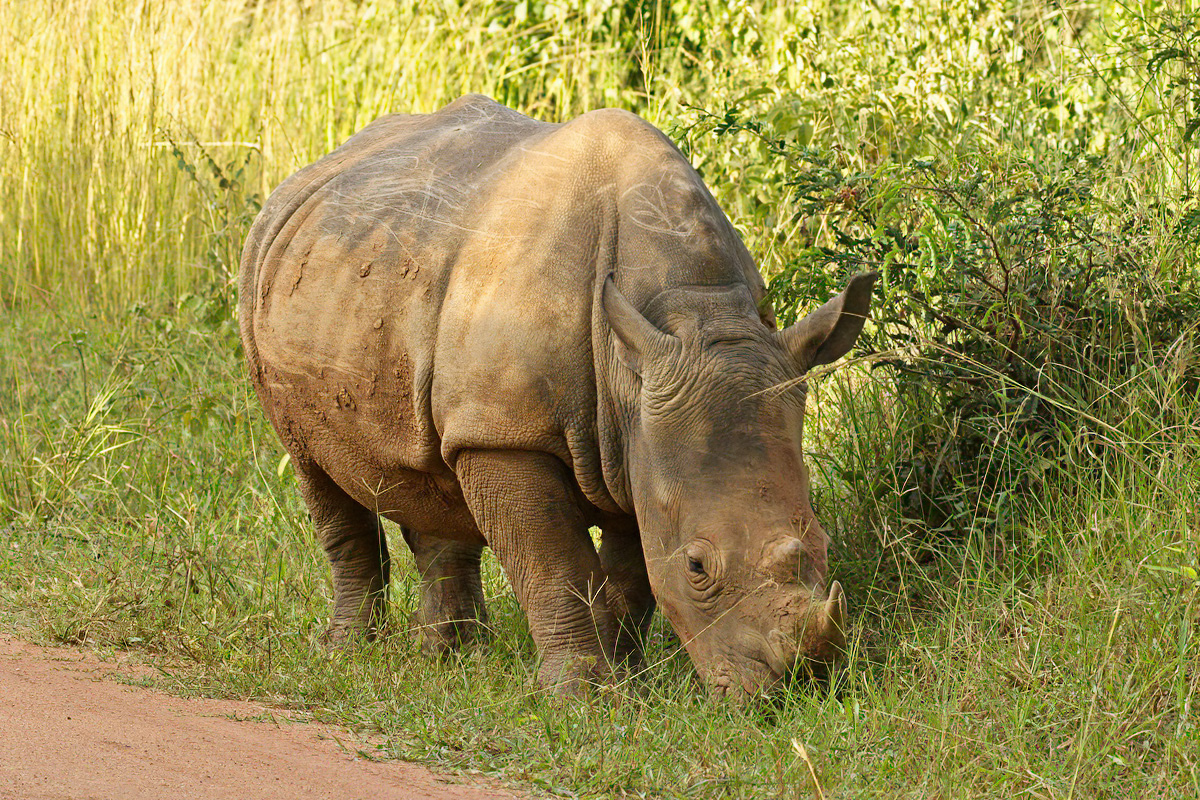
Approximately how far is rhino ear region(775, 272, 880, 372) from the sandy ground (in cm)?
138

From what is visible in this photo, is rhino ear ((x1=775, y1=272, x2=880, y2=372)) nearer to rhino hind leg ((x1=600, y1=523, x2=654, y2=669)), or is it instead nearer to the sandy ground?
rhino hind leg ((x1=600, y1=523, x2=654, y2=669))

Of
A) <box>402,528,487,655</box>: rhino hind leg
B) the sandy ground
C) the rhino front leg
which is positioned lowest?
<box>402,528,487,655</box>: rhino hind leg

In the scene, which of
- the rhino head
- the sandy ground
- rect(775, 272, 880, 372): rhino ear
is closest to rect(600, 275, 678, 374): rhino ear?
the rhino head

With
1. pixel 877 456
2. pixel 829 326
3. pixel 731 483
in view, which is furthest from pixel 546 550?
pixel 877 456

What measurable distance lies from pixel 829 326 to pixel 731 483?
52 centimetres

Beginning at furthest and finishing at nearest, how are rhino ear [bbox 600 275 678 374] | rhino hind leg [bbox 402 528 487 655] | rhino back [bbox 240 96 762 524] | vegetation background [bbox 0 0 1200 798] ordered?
rhino hind leg [bbox 402 528 487 655] → rhino back [bbox 240 96 762 524] → rhino ear [bbox 600 275 678 374] → vegetation background [bbox 0 0 1200 798]

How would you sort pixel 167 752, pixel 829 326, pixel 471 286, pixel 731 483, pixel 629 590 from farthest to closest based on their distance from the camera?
pixel 629 590
pixel 471 286
pixel 829 326
pixel 731 483
pixel 167 752

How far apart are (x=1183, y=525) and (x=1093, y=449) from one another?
74 cm

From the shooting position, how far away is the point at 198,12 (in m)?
9.36

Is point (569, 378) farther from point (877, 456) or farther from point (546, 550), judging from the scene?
point (877, 456)

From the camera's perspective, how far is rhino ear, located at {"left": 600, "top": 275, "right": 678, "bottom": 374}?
379 cm

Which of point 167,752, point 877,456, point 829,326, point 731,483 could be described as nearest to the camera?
point 167,752

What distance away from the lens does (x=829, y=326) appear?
3.88 metres

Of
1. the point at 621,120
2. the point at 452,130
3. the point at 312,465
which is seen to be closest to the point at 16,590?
the point at 312,465
